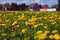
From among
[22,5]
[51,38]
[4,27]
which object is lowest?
[22,5]

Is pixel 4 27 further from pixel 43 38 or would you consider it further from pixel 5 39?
pixel 43 38

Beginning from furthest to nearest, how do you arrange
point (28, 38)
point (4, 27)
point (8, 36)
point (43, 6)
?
point (43, 6), point (4, 27), point (8, 36), point (28, 38)

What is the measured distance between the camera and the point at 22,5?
71.7 feet

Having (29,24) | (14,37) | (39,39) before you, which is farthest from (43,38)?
(29,24)

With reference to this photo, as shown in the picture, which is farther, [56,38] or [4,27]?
[4,27]

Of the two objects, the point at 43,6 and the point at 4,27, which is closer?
the point at 4,27

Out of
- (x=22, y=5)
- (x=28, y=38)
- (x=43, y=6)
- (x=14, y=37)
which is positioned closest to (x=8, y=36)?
(x=14, y=37)

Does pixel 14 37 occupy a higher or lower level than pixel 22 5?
higher

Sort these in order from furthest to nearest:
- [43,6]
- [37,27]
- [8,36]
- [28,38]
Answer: [43,6], [37,27], [8,36], [28,38]

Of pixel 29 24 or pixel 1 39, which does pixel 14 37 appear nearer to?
pixel 1 39

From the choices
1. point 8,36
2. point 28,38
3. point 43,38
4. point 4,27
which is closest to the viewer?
point 43,38

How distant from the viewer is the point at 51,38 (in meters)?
2.07

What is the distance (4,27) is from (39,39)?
118cm

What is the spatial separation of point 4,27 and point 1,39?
0.82m
